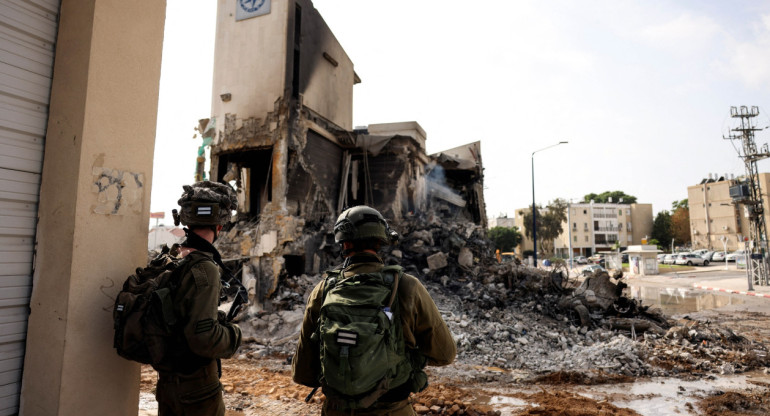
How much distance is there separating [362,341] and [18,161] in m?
1.95

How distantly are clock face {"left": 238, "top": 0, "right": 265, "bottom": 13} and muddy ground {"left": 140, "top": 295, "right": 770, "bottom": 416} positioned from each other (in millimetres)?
8662

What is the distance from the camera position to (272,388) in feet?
15.3

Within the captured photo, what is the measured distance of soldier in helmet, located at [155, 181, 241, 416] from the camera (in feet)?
5.99

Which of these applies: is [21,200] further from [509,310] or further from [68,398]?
[509,310]

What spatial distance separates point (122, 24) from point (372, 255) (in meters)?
2.01

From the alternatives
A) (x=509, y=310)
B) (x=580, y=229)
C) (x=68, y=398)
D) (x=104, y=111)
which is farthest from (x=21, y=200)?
(x=580, y=229)

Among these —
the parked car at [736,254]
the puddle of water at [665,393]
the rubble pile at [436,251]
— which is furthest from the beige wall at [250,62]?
the parked car at [736,254]

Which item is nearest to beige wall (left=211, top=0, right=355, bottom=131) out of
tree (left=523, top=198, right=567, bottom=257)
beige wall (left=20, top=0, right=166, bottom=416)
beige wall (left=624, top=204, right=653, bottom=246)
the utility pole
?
beige wall (left=20, top=0, right=166, bottom=416)

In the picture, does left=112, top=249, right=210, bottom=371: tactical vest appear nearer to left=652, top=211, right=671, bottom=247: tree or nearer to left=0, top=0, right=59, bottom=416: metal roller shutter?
left=0, top=0, right=59, bottom=416: metal roller shutter

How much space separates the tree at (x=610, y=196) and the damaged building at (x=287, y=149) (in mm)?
62663

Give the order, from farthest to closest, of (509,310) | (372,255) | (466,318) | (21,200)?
(509,310) < (466,318) < (372,255) < (21,200)

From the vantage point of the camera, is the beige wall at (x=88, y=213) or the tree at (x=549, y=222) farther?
the tree at (x=549, y=222)

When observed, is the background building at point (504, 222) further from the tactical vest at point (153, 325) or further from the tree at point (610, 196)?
the tactical vest at point (153, 325)

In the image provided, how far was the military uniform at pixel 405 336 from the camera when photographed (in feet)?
6.28
